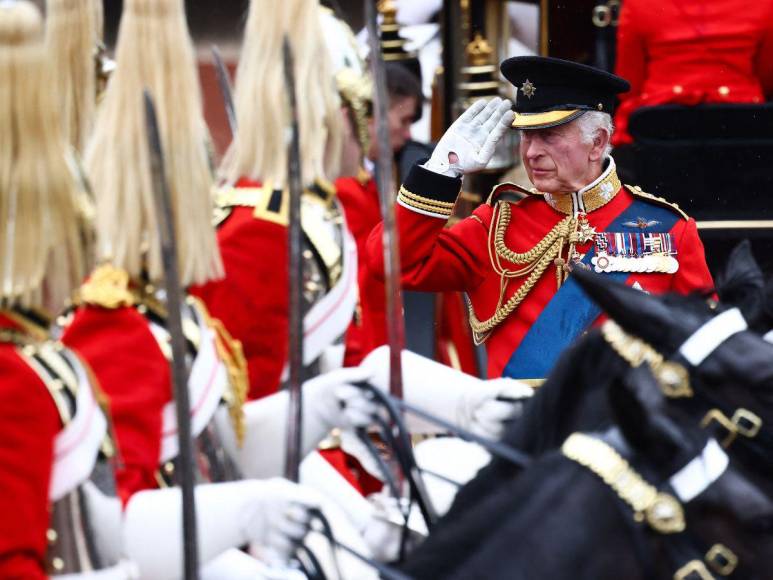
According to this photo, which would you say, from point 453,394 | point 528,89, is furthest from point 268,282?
point 528,89

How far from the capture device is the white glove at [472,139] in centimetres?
328

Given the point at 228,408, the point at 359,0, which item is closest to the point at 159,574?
the point at 228,408

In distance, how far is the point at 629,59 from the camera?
4.84 metres

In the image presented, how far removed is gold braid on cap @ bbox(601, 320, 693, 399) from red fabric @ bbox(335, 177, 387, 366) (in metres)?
1.24

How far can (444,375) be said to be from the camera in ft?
9.49

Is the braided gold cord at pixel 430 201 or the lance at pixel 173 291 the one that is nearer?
the lance at pixel 173 291

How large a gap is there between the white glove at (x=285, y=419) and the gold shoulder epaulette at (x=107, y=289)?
35 cm

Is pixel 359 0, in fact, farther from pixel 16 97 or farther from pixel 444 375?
pixel 16 97

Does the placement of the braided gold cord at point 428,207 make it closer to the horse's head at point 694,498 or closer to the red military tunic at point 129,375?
the red military tunic at point 129,375

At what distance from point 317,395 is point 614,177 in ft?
3.86

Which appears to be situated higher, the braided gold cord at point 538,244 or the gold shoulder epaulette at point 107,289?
the gold shoulder epaulette at point 107,289

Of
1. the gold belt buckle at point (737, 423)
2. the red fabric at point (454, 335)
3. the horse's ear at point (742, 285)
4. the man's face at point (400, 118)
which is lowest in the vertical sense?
the red fabric at point (454, 335)

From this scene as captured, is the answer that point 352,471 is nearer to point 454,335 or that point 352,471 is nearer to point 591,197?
point 591,197

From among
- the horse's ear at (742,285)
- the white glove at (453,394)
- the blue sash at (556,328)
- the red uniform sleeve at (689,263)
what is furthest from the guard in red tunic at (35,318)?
the red uniform sleeve at (689,263)
